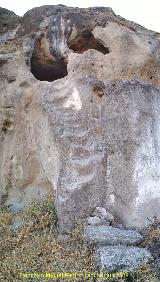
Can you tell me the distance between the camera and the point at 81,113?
780 cm

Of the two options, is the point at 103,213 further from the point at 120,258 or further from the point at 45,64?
the point at 45,64

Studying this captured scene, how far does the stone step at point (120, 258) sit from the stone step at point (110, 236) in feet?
0.55

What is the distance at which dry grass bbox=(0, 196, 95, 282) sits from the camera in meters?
6.02

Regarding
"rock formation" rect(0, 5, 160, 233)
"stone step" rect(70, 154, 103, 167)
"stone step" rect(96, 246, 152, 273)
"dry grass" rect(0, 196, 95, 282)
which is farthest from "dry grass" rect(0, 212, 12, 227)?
"stone step" rect(96, 246, 152, 273)

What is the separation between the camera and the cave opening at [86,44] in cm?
901

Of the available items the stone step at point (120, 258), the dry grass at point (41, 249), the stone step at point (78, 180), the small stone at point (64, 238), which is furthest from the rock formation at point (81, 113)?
the stone step at point (120, 258)

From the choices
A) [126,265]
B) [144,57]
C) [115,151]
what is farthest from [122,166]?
[144,57]

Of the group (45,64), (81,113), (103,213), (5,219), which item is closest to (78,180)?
(103,213)

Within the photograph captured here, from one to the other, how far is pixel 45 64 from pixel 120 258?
15.4ft

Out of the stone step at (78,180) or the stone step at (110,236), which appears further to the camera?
the stone step at (78,180)

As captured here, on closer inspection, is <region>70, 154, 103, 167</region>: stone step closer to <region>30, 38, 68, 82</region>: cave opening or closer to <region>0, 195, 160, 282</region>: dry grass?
<region>0, 195, 160, 282</region>: dry grass

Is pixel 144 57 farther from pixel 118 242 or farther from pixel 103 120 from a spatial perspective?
pixel 118 242

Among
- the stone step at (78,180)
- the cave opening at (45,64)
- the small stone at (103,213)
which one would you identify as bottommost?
the small stone at (103,213)

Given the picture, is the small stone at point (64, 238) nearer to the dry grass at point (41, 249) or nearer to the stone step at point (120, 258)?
the dry grass at point (41, 249)
